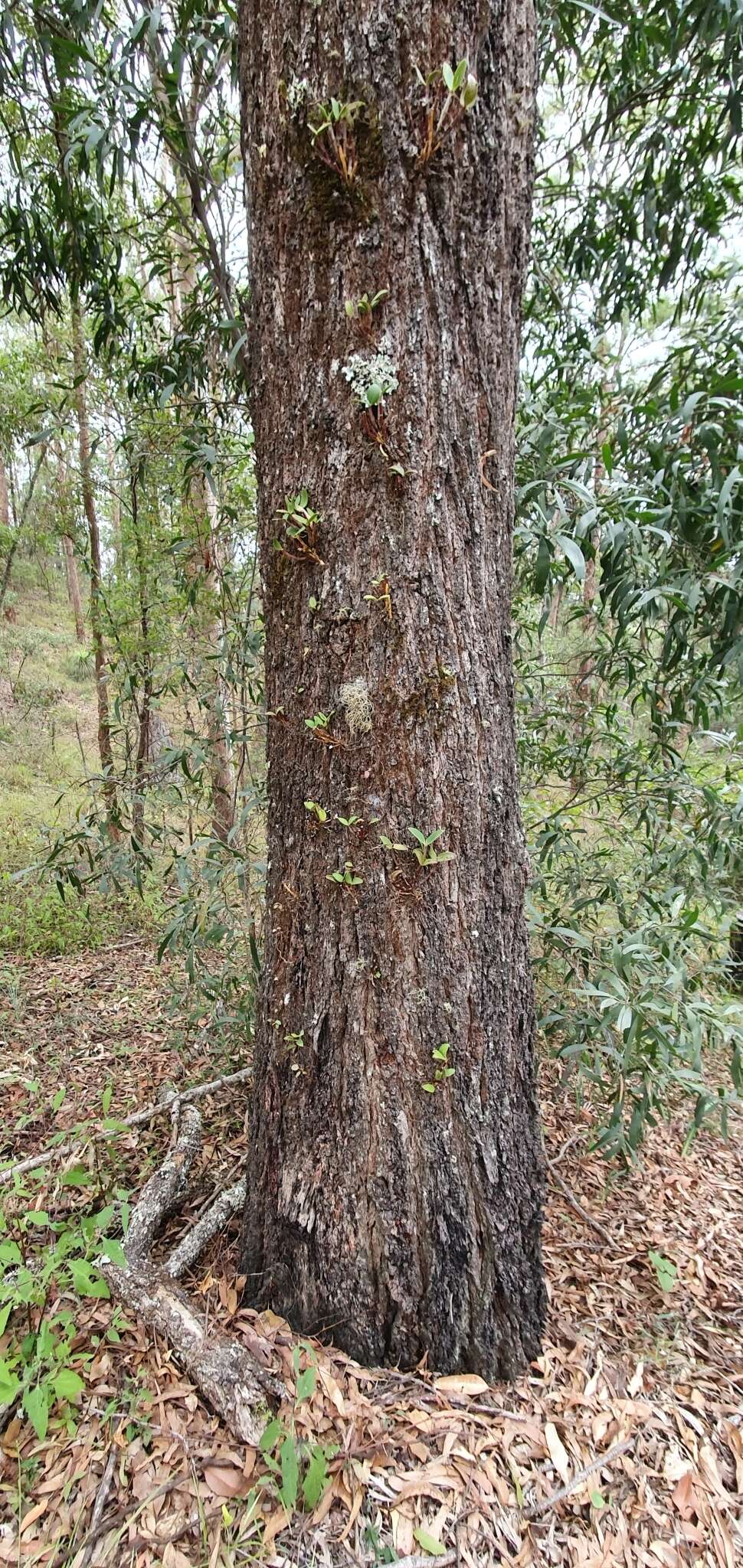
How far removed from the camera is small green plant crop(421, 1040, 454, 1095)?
117 centimetres

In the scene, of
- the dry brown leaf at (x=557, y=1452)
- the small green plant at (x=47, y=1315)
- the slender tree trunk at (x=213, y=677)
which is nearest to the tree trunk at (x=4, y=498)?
the slender tree trunk at (x=213, y=677)

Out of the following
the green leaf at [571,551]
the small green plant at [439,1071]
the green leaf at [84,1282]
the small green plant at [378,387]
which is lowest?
the green leaf at [84,1282]

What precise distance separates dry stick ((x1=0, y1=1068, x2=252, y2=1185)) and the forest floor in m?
0.03

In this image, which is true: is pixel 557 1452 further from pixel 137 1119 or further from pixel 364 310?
pixel 364 310

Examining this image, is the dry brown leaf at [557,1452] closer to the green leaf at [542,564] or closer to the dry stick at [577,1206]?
the dry stick at [577,1206]

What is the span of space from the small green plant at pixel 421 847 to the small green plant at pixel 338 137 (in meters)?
1.01

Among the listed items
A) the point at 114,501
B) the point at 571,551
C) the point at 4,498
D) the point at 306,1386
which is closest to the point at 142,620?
the point at 114,501

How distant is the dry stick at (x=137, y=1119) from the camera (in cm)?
161

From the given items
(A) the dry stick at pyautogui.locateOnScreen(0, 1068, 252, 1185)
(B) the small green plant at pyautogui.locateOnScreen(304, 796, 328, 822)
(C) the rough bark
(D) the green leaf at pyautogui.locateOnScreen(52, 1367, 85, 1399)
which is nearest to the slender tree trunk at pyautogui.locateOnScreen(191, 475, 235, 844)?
(C) the rough bark

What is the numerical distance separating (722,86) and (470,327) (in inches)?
94.7

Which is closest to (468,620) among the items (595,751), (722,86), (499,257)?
(499,257)

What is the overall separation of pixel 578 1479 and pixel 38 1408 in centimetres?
88

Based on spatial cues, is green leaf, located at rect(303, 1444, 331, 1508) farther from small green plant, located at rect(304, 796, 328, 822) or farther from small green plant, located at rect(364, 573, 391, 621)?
small green plant, located at rect(364, 573, 391, 621)

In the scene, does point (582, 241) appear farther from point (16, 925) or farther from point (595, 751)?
point (16, 925)
